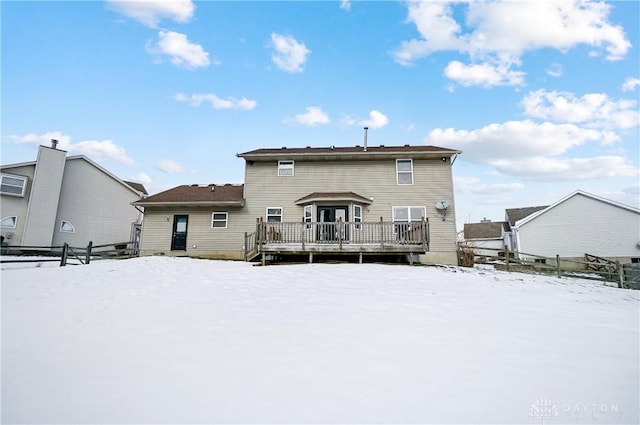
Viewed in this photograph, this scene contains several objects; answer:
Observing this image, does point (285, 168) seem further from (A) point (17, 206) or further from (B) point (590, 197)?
(B) point (590, 197)

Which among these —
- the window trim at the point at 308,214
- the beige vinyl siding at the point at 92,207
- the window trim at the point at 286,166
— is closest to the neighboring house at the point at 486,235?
the window trim at the point at 308,214

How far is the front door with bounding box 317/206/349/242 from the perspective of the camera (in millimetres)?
12929

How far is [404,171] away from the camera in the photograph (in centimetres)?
1591

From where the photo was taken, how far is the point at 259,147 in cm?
1842

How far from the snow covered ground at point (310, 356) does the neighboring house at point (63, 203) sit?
14.3 metres

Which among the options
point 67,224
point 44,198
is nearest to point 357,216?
point 67,224

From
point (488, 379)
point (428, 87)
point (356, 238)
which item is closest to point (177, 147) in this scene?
point (356, 238)

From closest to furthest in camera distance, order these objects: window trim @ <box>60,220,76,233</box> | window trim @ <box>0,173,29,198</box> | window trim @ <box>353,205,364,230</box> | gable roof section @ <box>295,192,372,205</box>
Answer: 1. gable roof section @ <box>295,192,372,205</box>
2. window trim @ <box>353,205,364,230</box>
3. window trim @ <box>0,173,29,198</box>
4. window trim @ <box>60,220,76,233</box>

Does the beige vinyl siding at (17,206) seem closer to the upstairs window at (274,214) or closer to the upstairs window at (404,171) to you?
the upstairs window at (274,214)

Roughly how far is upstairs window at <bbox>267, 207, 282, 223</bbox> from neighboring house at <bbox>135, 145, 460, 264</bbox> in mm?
54

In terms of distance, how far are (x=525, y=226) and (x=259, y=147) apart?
1987cm

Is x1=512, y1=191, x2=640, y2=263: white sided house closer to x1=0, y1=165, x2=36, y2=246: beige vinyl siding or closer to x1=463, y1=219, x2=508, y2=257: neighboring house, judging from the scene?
x1=463, y1=219, x2=508, y2=257: neighboring house

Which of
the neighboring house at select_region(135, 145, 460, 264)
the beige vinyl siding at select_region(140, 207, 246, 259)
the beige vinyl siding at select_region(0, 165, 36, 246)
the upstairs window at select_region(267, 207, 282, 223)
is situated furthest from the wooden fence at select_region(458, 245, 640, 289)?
the beige vinyl siding at select_region(0, 165, 36, 246)

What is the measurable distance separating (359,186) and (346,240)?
3727 millimetres
